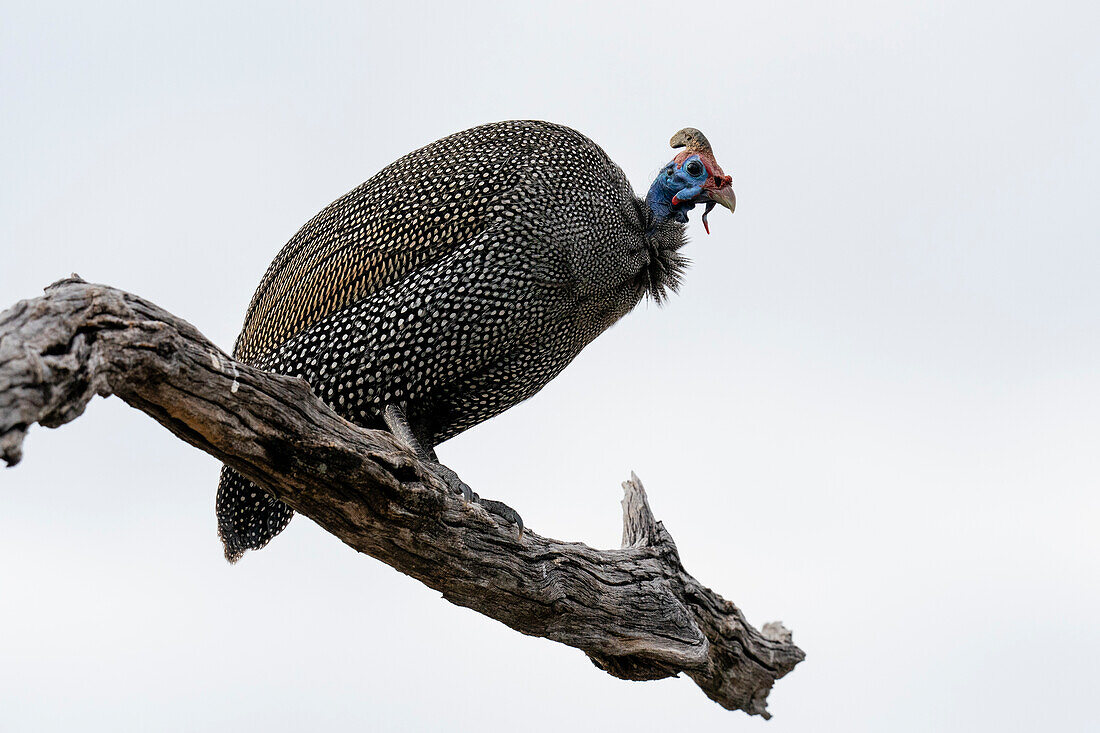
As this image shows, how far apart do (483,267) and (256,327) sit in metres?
1.14

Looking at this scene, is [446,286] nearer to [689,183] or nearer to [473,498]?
[473,498]

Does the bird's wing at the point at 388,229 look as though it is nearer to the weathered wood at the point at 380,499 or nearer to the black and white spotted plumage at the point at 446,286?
the black and white spotted plumage at the point at 446,286

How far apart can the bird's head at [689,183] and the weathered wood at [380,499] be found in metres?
1.46

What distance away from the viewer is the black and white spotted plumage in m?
4.42

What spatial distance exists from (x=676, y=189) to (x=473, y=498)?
6.26 feet

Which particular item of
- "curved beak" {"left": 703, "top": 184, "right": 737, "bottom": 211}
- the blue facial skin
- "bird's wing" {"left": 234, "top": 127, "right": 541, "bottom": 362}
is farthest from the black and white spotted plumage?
"curved beak" {"left": 703, "top": 184, "right": 737, "bottom": 211}

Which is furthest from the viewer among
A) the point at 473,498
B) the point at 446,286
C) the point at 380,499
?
the point at 446,286

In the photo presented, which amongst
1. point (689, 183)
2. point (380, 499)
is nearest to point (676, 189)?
point (689, 183)

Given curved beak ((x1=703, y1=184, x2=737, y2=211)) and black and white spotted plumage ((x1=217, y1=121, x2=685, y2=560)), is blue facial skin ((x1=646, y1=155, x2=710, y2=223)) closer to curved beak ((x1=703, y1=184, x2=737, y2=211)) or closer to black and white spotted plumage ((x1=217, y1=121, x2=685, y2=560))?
curved beak ((x1=703, y1=184, x2=737, y2=211))

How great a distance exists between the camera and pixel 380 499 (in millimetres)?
3627

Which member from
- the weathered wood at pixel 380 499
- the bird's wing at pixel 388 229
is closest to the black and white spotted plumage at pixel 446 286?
the bird's wing at pixel 388 229

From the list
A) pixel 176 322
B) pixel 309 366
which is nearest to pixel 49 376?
pixel 176 322

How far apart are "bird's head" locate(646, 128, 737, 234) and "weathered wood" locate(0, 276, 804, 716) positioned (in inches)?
57.5

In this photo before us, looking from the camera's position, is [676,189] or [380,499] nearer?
[380,499]
